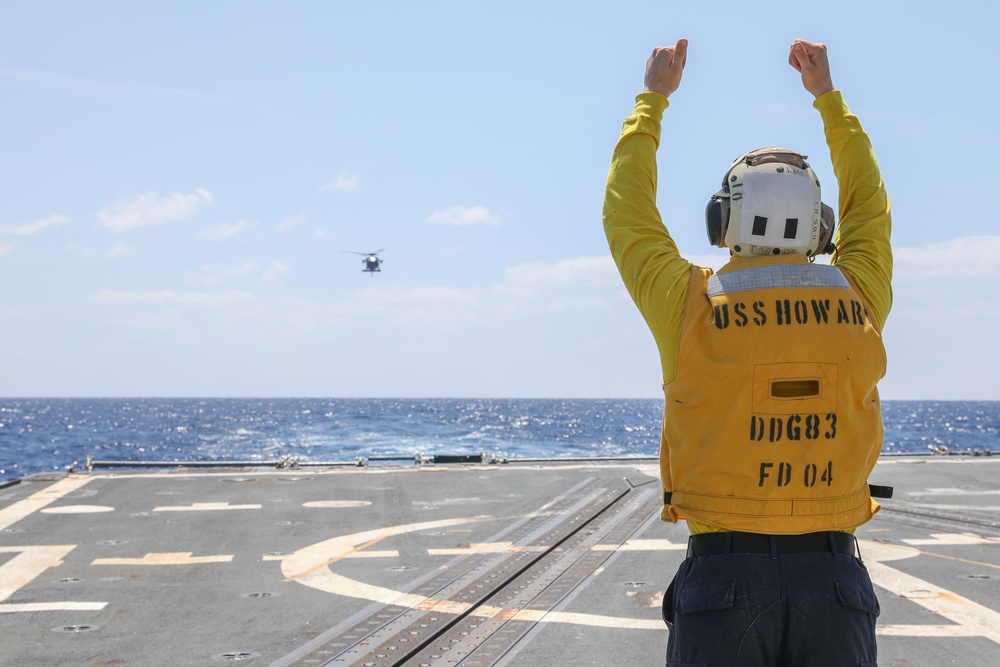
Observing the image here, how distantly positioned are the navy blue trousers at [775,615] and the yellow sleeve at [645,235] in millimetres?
628

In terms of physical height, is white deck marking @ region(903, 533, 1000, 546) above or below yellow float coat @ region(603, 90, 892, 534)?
below

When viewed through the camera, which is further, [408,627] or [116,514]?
[116,514]

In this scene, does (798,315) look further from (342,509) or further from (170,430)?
(170,430)

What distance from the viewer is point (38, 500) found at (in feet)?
41.7

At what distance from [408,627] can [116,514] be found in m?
6.34

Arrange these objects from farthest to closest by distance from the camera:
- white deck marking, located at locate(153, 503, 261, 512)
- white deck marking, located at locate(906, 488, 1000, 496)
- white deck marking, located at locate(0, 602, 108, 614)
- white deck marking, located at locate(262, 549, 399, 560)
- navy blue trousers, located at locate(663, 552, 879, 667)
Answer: white deck marking, located at locate(906, 488, 1000, 496) → white deck marking, located at locate(153, 503, 261, 512) → white deck marking, located at locate(262, 549, 399, 560) → white deck marking, located at locate(0, 602, 108, 614) → navy blue trousers, located at locate(663, 552, 879, 667)

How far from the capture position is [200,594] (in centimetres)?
790

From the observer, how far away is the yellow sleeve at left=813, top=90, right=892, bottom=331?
311 cm

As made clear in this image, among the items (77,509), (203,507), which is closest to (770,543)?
(203,507)

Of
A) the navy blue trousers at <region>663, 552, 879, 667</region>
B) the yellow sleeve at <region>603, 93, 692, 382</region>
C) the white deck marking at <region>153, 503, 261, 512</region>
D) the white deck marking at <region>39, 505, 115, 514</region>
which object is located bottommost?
the white deck marking at <region>39, 505, 115, 514</region>

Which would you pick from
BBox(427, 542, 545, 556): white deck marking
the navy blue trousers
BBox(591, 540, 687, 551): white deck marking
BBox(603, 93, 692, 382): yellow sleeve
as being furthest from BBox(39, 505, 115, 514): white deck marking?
the navy blue trousers

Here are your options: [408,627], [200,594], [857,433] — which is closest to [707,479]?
[857,433]

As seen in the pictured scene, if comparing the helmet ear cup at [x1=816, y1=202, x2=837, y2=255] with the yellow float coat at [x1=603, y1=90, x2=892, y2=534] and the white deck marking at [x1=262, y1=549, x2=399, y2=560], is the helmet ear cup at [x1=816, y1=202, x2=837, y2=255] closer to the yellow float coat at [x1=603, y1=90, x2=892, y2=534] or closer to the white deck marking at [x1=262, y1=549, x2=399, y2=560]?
the yellow float coat at [x1=603, y1=90, x2=892, y2=534]

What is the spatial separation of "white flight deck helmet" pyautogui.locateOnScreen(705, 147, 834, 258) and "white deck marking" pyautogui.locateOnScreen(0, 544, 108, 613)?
6.30 meters
